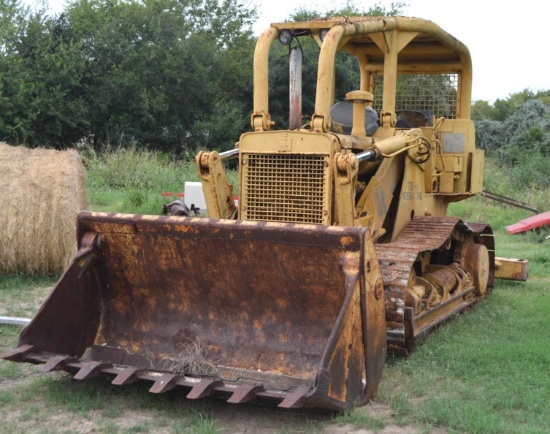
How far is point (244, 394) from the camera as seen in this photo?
458 centimetres

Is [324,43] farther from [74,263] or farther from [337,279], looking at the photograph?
[74,263]

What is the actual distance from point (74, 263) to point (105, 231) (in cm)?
31

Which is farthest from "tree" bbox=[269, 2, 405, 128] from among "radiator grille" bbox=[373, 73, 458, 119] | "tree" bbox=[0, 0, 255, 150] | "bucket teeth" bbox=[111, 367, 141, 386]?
"bucket teeth" bbox=[111, 367, 141, 386]

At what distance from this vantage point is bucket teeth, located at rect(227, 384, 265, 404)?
4547 millimetres

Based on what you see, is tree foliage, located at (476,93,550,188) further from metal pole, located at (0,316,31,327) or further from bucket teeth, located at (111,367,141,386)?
bucket teeth, located at (111,367,141,386)

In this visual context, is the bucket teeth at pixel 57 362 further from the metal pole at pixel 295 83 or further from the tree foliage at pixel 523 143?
the tree foliage at pixel 523 143

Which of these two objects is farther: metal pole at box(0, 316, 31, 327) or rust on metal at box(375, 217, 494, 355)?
metal pole at box(0, 316, 31, 327)

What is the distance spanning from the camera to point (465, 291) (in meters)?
7.84

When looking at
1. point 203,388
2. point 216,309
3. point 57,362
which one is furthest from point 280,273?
point 57,362

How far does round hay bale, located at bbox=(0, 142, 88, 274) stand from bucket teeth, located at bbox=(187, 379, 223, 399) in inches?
184

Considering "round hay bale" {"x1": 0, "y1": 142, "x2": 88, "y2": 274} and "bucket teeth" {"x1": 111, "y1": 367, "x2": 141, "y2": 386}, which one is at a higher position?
"round hay bale" {"x1": 0, "y1": 142, "x2": 88, "y2": 274}

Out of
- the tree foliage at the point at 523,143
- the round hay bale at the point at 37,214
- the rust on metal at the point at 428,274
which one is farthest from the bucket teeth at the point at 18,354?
the tree foliage at the point at 523,143

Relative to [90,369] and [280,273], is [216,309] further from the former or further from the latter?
[90,369]

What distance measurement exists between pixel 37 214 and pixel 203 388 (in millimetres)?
4826
